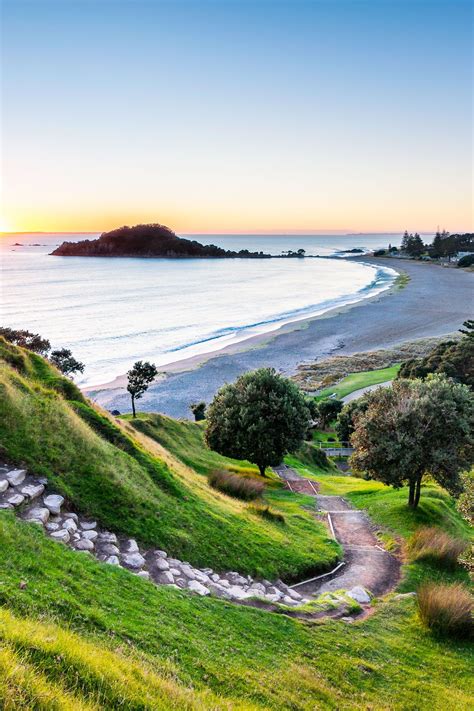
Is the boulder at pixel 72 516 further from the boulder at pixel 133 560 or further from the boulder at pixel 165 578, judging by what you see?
the boulder at pixel 165 578

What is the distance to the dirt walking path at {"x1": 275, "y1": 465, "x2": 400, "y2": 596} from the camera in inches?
622

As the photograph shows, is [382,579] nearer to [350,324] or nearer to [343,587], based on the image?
[343,587]

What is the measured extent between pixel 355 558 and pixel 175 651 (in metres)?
11.4

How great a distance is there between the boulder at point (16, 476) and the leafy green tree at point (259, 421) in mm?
18131

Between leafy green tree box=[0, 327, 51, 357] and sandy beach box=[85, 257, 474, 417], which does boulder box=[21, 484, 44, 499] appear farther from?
leafy green tree box=[0, 327, 51, 357]

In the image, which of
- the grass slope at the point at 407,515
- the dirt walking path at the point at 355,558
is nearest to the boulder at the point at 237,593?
the dirt walking path at the point at 355,558

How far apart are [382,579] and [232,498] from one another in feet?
26.5

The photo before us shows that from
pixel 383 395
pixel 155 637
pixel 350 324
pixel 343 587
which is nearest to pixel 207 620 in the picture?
pixel 155 637

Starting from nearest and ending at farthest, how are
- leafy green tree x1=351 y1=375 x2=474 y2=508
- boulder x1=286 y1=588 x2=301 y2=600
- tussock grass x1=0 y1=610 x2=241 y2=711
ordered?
tussock grass x1=0 y1=610 x2=241 y2=711, boulder x1=286 y1=588 x2=301 y2=600, leafy green tree x1=351 y1=375 x2=474 y2=508

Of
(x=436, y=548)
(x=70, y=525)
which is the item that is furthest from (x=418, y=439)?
(x=70, y=525)

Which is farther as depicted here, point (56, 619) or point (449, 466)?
point (449, 466)

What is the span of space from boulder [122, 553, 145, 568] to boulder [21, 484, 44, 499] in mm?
2728

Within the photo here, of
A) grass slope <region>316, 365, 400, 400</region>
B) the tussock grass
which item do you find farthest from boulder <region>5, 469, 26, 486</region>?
grass slope <region>316, 365, 400, 400</region>

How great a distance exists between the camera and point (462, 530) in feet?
76.6
